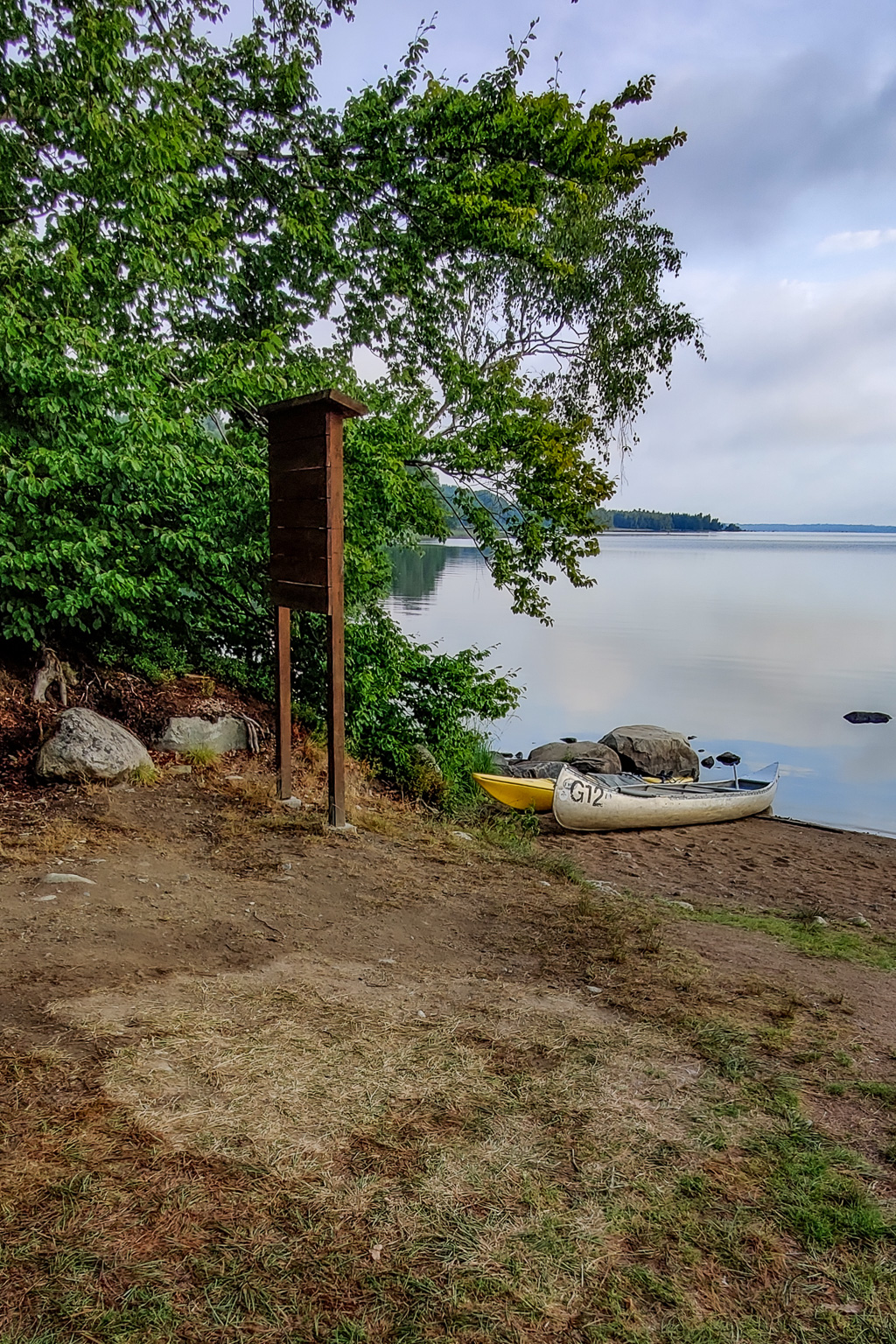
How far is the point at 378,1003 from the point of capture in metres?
3.85

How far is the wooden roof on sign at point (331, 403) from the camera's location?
21.5 ft

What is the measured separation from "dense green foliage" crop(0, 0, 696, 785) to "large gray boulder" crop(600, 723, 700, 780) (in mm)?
6208

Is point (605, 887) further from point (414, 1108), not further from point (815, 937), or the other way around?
point (414, 1108)

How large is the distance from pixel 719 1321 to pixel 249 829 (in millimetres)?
4945

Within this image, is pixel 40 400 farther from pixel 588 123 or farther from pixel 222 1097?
pixel 588 123

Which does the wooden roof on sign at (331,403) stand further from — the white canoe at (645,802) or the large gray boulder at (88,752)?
the white canoe at (645,802)

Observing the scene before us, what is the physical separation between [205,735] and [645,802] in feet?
19.7

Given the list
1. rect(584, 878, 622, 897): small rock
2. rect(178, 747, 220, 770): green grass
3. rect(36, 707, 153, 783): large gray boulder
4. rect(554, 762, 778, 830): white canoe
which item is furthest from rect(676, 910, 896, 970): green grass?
rect(36, 707, 153, 783): large gray boulder

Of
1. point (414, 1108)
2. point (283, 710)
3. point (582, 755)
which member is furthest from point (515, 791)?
point (414, 1108)

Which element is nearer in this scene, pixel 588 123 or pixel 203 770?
pixel 203 770

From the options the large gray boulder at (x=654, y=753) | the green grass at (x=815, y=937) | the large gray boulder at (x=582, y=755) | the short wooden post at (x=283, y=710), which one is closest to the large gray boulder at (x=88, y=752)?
the short wooden post at (x=283, y=710)

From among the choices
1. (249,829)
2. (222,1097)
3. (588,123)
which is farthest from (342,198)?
(222,1097)

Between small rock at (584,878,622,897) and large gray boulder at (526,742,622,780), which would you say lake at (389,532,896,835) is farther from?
small rock at (584,878,622,897)

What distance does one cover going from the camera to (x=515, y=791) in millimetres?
11039
